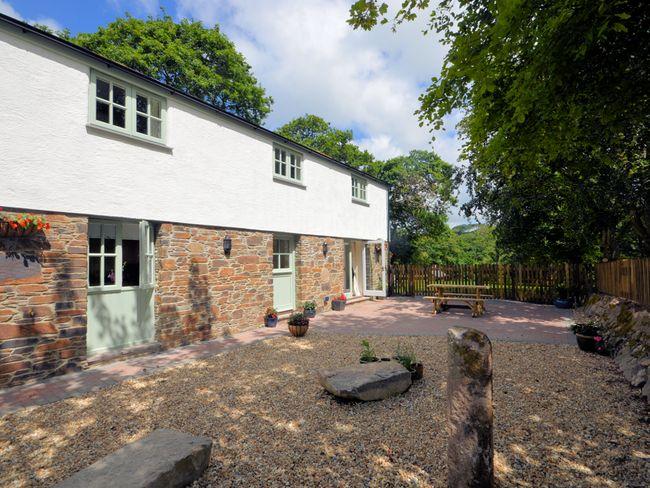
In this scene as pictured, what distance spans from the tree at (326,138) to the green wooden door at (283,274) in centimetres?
1719

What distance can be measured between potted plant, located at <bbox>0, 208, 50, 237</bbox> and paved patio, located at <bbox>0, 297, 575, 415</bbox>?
7.25 feet

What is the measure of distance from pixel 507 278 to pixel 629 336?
9142 millimetres

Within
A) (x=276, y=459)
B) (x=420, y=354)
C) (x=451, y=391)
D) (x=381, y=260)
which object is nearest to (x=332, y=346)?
(x=420, y=354)

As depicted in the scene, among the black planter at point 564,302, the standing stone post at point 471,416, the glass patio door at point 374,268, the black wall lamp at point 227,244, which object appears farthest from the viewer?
the glass patio door at point 374,268

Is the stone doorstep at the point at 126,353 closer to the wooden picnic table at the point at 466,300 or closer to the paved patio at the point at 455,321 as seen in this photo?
the paved patio at the point at 455,321

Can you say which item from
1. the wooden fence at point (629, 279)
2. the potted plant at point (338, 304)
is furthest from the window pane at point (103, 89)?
the wooden fence at point (629, 279)

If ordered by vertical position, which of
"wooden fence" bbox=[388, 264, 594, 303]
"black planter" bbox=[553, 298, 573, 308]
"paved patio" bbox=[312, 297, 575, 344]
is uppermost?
"wooden fence" bbox=[388, 264, 594, 303]

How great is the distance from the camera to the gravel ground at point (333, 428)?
288 centimetres

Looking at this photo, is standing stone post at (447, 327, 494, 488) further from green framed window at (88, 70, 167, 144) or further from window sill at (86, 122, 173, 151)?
green framed window at (88, 70, 167, 144)

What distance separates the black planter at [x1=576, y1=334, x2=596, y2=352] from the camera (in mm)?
6207

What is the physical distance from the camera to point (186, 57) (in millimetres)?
18734

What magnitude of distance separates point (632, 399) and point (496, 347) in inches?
105

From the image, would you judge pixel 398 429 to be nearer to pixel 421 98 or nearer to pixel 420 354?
pixel 420 354

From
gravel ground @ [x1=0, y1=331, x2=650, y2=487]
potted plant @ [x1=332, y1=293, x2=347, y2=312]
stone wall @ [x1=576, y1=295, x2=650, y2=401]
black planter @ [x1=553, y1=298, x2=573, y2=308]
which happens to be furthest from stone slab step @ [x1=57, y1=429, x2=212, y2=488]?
black planter @ [x1=553, y1=298, x2=573, y2=308]
